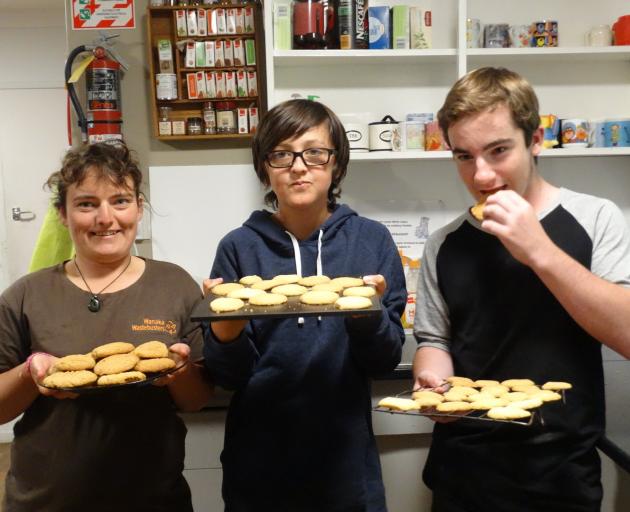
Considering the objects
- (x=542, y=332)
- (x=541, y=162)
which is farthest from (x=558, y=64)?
(x=542, y=332)

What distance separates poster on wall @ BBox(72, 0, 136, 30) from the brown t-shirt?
146 centimetres

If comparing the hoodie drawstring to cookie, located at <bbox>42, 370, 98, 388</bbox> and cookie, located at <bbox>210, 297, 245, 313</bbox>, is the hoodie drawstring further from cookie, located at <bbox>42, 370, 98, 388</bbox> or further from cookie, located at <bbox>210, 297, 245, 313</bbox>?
cookie, located at <bbox>42, 370, 98, 388</bbox>

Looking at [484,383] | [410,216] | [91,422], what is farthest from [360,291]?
[410,216]

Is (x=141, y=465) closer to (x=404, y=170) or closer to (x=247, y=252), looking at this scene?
(x=247, y=252)

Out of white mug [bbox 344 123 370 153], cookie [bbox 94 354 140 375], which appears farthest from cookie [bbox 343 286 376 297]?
white mug [bbox 344 123 370 153]

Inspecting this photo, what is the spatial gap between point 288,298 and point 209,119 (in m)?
1.39

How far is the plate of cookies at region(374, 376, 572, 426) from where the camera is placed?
3.35ft

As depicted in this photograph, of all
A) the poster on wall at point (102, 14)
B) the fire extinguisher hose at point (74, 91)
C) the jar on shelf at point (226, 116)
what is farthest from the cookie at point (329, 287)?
the poster on wall at point (102, 14)

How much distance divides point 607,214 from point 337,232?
0.54 meters

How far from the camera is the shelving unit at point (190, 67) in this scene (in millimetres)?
2365

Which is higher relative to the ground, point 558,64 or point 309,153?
point 558,64

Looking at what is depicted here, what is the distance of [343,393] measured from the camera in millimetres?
1313

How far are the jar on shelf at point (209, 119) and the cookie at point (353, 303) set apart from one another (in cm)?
146

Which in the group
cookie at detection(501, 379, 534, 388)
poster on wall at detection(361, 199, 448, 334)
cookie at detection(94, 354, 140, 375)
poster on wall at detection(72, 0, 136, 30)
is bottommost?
cookie at detection(501, 379, 534, 388)
